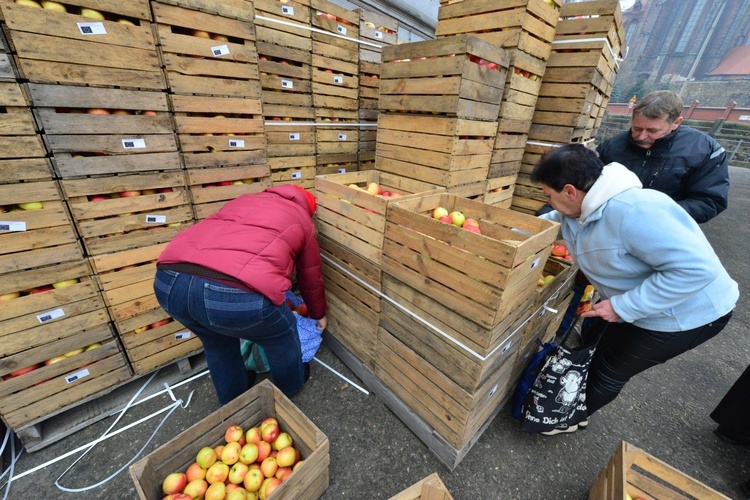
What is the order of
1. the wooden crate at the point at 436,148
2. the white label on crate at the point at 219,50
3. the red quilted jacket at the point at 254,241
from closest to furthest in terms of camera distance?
the red quilted jacket at the point at 254,241 → the white label on crate at the point at 219,50 → the wooden crate at the point at 436,148

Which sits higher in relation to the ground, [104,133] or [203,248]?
[104,133]

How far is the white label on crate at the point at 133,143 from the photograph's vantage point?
235cm

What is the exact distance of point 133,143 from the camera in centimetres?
238

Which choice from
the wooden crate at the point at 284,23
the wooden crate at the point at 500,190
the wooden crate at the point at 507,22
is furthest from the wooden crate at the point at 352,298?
the wooden crate at the point at 507,22

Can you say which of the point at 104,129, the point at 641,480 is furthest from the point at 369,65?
the point at 641,480

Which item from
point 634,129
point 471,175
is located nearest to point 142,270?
point 471,175

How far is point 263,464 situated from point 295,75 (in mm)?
3914

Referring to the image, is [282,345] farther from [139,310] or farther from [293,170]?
[293,170]

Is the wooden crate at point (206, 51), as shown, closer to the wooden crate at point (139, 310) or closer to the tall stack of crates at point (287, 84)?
the tall stack of crates at point (287, 84)

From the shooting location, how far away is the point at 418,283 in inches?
89.4

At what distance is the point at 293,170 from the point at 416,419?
3.24 meters

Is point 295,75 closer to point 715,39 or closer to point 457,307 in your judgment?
point 457,307

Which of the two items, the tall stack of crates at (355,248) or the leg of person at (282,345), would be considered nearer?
the leg of person at (282,345)

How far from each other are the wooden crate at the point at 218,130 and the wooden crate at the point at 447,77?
1349 mm
